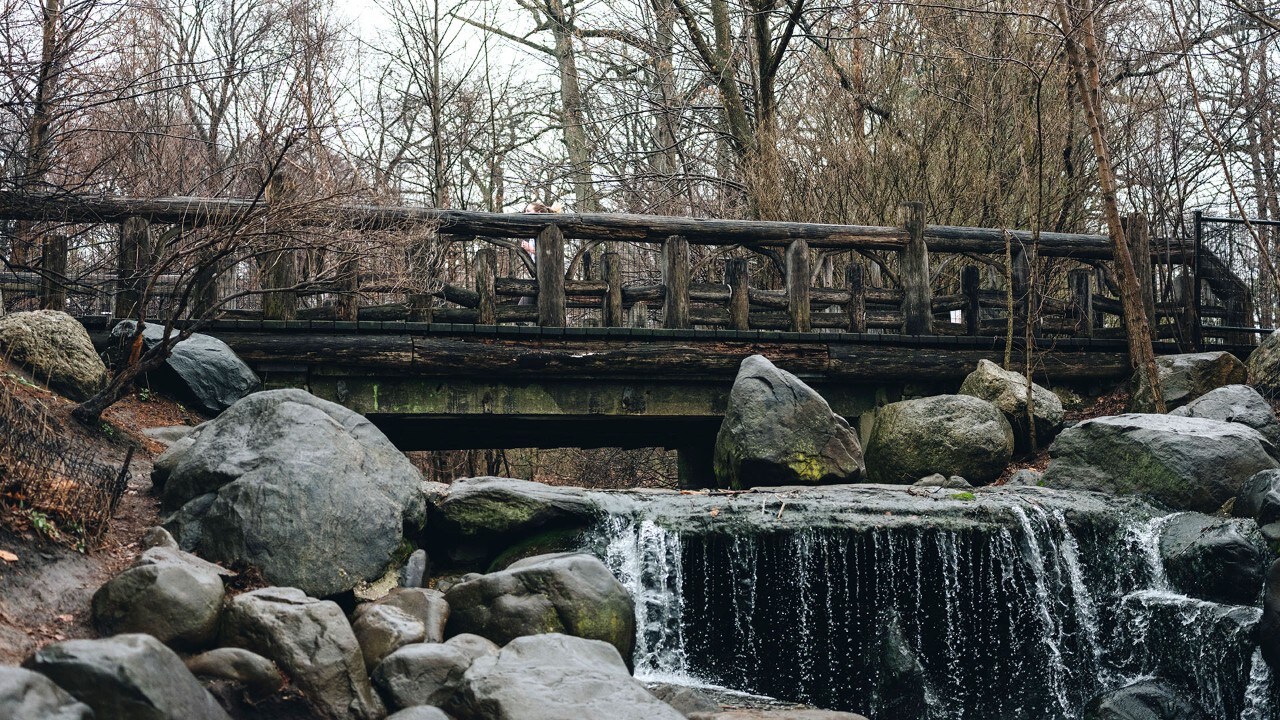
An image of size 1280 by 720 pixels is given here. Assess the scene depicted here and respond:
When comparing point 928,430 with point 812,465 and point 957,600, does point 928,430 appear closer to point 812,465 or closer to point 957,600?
point 812,465

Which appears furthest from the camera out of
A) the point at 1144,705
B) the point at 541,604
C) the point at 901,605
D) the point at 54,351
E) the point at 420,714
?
the point at 54,351

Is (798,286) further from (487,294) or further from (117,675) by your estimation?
(117,675)

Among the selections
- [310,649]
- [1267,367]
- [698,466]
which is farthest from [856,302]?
[310,649]

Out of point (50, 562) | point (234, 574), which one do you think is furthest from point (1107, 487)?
point (50, 562)

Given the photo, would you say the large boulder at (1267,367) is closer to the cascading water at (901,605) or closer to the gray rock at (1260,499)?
the gray rock at (1260,499)

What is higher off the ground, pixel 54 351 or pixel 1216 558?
pixel 54 351

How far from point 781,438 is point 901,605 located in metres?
1.81

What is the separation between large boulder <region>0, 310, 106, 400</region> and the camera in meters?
8.15

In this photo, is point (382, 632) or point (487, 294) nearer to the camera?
point (382, 632)

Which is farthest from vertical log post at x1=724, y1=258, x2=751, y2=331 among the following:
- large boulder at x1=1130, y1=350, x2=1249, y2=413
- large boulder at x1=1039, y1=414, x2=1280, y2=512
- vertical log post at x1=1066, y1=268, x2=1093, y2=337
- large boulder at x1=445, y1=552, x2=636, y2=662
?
large boulder at x1=445, y1=552, x2=636, y2=662

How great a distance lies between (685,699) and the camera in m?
6.24

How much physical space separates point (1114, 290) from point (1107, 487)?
4739mm

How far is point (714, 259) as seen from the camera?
15367 millimetres

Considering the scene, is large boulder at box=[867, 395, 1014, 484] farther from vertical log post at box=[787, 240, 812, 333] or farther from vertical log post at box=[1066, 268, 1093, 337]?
vertical log post at box=[1066, 268, 1093, 337]
